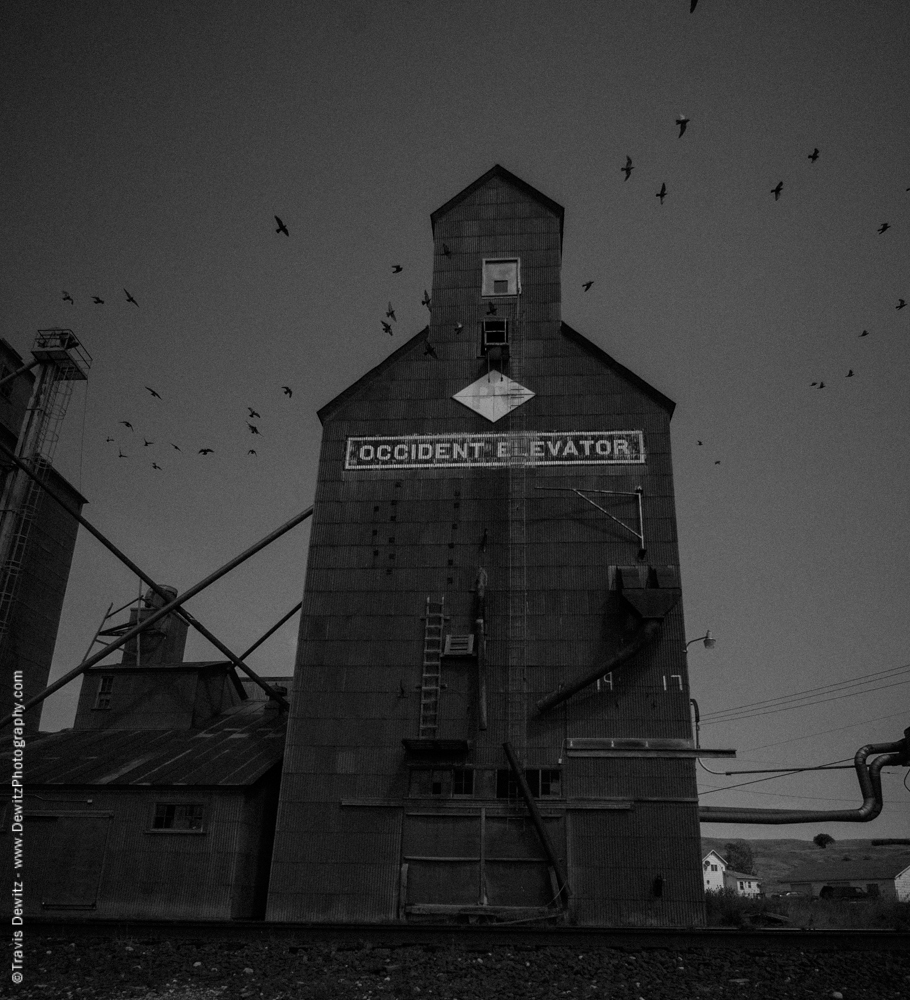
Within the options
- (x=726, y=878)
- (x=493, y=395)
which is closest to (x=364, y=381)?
(x=493, y=395)

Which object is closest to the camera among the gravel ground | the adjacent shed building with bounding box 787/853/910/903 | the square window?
the gravel ground

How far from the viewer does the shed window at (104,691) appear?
36906 mm

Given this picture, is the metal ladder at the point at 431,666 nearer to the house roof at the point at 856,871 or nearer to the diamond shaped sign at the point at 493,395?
the diamond shaped sign at the point at 493,395

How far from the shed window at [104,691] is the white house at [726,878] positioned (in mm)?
73740

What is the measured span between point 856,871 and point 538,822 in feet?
215

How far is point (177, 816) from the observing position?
1086 inches

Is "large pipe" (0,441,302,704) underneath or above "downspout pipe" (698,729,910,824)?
above

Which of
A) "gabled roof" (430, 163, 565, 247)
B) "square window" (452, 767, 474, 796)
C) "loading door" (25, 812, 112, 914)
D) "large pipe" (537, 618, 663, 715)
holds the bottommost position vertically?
"loading door" (25, 812, 112, 914)

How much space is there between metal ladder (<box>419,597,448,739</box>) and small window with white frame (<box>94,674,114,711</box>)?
16.8 m

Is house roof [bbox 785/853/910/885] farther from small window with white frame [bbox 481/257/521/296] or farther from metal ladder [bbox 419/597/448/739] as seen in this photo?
small window with white frame [bbox 481/257/521/296]

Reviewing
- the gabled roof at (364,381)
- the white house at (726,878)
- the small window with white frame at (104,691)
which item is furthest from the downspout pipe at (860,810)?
the white house at (726,878)

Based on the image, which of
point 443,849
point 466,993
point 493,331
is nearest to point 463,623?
point 443,849

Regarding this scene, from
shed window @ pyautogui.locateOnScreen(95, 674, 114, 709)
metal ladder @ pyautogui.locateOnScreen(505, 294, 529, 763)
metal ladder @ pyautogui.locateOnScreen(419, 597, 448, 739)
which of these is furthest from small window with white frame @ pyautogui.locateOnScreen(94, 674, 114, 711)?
metal ladder @ pyautogui.locateOnScreen(505, 294, 529, 763)

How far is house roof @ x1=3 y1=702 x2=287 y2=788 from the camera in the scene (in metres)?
28.6
